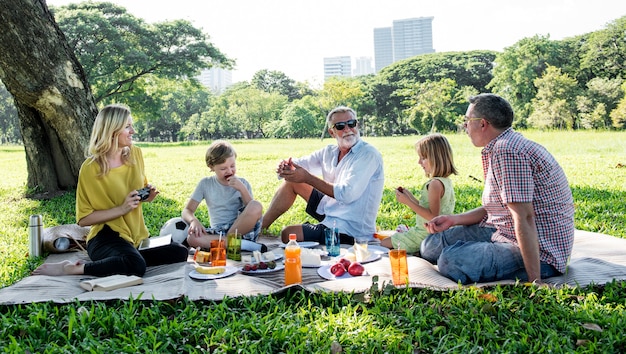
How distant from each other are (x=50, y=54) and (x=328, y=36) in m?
112

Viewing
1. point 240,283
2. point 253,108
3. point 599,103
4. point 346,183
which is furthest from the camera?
point 253,108

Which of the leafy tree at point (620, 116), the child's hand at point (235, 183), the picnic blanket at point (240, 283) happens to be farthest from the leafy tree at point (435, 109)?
the picnic blanket at point (240, 283)

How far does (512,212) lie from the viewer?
10.0ft

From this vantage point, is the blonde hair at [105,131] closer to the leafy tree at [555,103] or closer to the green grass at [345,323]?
the green grass at [345,323]

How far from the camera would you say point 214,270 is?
354 cm

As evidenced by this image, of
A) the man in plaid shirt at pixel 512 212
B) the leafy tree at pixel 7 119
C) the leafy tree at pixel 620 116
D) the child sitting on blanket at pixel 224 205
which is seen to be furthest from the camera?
the leafy tree at pixel 7 119

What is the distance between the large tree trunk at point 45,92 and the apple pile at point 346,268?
5486 millimetres

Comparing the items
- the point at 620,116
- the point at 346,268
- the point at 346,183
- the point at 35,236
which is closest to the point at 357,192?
the point at 346,183

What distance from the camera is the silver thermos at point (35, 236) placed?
15.0 ft

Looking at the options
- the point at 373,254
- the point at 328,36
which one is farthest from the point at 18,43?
the point at 328,36

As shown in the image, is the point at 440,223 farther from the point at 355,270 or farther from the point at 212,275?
the point at 212,275

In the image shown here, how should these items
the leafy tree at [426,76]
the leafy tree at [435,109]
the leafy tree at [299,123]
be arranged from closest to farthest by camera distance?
the leafy tree at [435,109]
the leafy tree at [299,123]
the leafy tree at [426,76]

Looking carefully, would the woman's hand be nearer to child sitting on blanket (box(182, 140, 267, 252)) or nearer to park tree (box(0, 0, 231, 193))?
child sitting on blanket (box(182, 140, 267, 252))

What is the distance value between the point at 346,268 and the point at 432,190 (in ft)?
3.37
